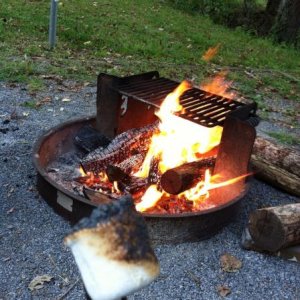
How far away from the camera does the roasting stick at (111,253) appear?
0.92 m

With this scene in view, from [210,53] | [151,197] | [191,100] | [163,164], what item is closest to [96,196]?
[151,197]

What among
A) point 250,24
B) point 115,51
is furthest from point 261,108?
point 250,24

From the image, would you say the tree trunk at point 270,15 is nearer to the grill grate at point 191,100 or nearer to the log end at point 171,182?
the grill grate at point 191,100

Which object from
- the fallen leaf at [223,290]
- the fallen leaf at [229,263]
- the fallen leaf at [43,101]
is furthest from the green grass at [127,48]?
the fallen leaf at [223,290]

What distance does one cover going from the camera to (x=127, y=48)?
8297mm

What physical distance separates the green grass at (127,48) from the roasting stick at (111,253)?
5267 mm

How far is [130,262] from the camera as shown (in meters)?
0.93

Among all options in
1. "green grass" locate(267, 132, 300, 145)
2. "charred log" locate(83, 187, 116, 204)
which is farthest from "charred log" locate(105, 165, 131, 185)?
"green grass" locate(267, 132, 300, 145)

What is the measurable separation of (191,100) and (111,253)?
3.10m

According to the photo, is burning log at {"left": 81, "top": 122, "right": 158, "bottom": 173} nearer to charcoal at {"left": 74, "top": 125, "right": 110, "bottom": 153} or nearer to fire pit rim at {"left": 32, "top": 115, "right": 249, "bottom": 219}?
charcoal at {"left": 74, "top": 125, "right": 110, "bottom": 153}

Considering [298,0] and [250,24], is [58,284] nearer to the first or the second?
[298,0]

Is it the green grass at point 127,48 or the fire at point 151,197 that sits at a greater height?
the fire at point 151,197

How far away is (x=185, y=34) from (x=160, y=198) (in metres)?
7.25

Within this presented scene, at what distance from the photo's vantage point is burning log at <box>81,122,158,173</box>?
3859 mm
